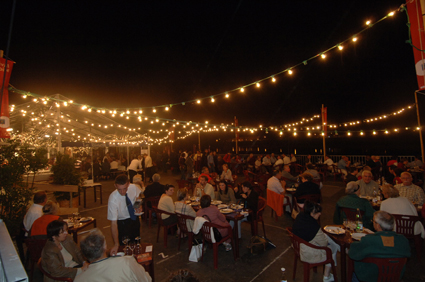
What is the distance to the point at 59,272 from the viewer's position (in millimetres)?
2301

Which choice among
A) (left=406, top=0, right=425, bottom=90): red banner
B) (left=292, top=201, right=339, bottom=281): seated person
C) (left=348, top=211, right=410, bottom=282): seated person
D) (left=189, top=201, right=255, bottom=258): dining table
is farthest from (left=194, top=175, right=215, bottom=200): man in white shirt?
(left=406, top=0, right=425, bottom=90): red banner

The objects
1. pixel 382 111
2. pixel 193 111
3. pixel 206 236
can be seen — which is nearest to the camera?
pixel 206 236

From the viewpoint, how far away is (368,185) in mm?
4902

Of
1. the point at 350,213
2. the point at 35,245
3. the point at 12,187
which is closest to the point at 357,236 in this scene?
the point at 350,213

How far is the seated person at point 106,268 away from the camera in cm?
168

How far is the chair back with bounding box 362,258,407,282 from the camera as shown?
7.03 ft

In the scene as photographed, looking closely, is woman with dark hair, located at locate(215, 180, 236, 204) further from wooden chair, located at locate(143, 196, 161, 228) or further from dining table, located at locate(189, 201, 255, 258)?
wooden chair, located at locate(143, 196, 161, 228)

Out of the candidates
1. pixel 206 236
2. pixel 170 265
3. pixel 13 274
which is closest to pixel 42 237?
pixel 170 265

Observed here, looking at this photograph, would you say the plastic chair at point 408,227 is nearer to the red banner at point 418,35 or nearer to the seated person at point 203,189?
the red banner at point 418,35

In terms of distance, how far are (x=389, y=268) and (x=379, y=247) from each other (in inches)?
9.1

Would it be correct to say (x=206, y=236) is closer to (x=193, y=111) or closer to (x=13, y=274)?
(x=13, y=274)

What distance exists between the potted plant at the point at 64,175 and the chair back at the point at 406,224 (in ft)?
24.6

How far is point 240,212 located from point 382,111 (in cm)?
1473

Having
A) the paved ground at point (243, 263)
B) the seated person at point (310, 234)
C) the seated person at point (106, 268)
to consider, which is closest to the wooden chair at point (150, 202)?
the paved ground at point (243, 263)
